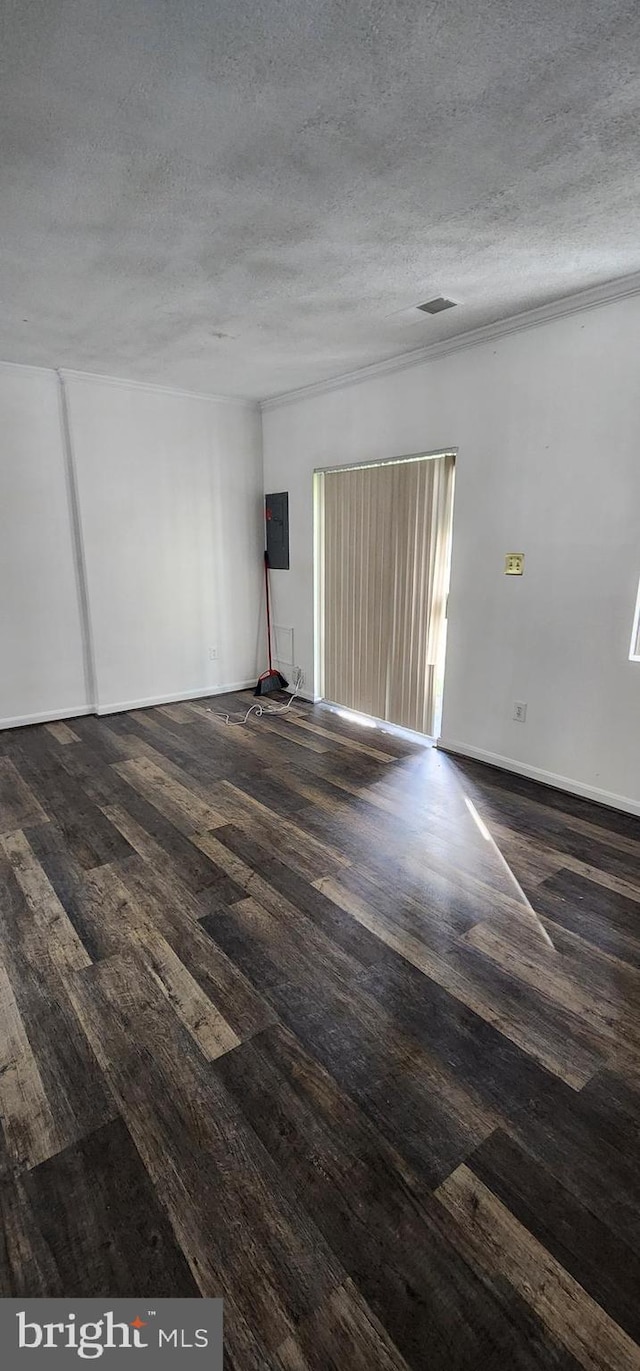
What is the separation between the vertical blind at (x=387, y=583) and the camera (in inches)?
151

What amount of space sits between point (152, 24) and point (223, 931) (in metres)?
2.58

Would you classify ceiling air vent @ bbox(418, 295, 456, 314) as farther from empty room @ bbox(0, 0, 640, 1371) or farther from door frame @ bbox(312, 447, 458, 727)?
door frame @ bbox(312, 447, 458, 727)

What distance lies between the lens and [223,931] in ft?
7.16

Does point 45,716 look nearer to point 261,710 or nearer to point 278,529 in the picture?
point 261,710

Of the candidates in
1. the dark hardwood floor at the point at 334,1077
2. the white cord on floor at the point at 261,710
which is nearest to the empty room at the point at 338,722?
the dark hardwood floor at the point at 334,1077

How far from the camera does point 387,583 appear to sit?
4215mm

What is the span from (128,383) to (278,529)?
163 cm

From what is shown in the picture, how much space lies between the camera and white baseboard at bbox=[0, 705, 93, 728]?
14.5ft

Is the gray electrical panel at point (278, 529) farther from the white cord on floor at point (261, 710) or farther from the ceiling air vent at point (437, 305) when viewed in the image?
the ceiling air vent at point (437, 305)

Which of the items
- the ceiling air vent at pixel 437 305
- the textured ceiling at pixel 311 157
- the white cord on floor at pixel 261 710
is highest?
the ceiling air vent at pixel 437 305

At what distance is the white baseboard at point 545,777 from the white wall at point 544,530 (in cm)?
1

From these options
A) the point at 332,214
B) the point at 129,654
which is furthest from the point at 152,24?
the point at 129,654

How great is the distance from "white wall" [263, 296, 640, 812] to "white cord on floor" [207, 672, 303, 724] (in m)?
1.62

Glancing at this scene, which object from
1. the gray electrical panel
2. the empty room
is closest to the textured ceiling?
the empty room
